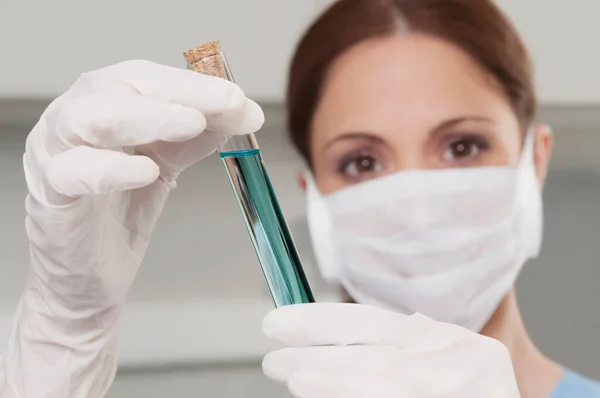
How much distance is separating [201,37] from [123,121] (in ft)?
1.51

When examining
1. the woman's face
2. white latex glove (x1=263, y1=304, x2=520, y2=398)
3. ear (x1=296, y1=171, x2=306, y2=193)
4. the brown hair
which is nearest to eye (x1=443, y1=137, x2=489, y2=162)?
the woman's face

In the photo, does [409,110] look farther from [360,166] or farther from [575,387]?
[575,387]

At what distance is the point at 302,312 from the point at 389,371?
10cm

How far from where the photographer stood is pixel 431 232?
0.92m

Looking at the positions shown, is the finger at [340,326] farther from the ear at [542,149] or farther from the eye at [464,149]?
the ear at [542,149]

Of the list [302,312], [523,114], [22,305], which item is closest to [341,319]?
[302,312]

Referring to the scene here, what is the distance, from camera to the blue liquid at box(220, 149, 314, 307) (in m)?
0.49

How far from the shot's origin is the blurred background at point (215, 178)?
0.87 meters

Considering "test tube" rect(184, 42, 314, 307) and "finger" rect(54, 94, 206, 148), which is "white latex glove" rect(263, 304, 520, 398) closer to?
"test tube" rect(184, 42, 314, 307)

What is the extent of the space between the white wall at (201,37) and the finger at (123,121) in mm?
377

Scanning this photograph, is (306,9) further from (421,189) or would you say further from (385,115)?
(421,189)

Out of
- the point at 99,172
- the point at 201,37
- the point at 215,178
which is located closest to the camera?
the point at 99,172

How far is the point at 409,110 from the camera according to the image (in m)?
0.93

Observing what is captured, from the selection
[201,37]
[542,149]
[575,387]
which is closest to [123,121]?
[201,37]
